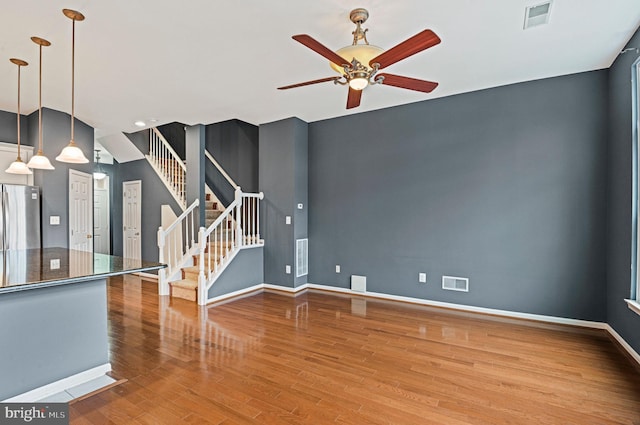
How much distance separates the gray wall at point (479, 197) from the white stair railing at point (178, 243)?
7.19 feet

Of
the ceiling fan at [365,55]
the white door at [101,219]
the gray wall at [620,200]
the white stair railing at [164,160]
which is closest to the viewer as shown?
the ceiling fan at [365,55]

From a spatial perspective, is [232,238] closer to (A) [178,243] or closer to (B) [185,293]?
(B) [185,293]

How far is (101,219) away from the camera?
363 inches

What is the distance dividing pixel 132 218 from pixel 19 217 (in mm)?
2680

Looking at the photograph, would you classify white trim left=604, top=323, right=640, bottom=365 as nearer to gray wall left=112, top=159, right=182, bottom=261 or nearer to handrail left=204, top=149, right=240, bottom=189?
handrail left=204, top=149, right=240, bottom=189

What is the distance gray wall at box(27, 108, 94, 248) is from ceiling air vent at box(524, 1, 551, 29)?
6.17 metres

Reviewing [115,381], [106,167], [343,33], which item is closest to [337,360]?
[115,381]

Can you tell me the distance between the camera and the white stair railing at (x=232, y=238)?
15.5 feet

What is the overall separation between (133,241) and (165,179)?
175 cm

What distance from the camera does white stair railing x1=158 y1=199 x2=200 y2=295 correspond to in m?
5.14

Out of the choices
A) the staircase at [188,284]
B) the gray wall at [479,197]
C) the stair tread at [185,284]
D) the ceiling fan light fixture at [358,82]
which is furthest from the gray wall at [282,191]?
the ceiling fan light fixture at [358,82]

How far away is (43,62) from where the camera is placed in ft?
11.0

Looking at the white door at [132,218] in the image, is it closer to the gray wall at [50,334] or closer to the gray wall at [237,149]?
the gray wall at [237,149]

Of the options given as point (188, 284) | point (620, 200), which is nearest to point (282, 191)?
point (188, 284)
